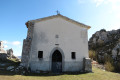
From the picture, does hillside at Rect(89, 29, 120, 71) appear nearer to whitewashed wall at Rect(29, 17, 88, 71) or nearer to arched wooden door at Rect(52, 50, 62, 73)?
whitewashed wall at Rect(29, 17, 88, 71)

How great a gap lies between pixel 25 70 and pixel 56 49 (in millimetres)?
4419

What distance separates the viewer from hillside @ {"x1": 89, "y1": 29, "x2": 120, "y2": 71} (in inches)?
846

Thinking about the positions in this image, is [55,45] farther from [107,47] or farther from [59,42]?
[107,47]

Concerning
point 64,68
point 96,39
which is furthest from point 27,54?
point 96,39

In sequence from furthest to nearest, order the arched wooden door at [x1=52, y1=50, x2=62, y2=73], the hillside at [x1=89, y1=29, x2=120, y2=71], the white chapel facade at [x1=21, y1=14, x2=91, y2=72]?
the hillside at [x1=89, y1=29, x2=120, y2=71]
the arched wooden door at [x1=52, y1=50, x2=62, y2=73]
the white chapel facade at [x1=21, y1=14, x2=91, y2=72]

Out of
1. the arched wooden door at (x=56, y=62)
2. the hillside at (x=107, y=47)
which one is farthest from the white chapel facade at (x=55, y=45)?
the hillside at (x=107, y=47)

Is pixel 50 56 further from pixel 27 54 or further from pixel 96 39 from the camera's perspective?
pixel 96 39

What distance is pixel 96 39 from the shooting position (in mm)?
30688

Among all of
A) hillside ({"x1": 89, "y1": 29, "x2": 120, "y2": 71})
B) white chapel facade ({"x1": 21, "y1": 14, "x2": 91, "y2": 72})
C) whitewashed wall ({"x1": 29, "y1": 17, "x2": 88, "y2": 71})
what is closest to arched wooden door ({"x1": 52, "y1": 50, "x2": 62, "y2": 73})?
white chapel facade ({"x1": 21, "y1": 14, "x2": 91, "y2": 72})

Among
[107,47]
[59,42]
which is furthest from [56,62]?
[107,47]

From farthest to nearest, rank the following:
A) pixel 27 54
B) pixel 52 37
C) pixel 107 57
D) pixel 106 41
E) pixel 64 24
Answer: pixel 106 41 → pixel 107 57 → pixel 64 24 → pixel 52 37 → pixel 27 54

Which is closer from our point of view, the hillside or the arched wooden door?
the arched wooden door

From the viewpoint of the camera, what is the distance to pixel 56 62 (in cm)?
1323

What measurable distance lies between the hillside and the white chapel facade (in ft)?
33.2
